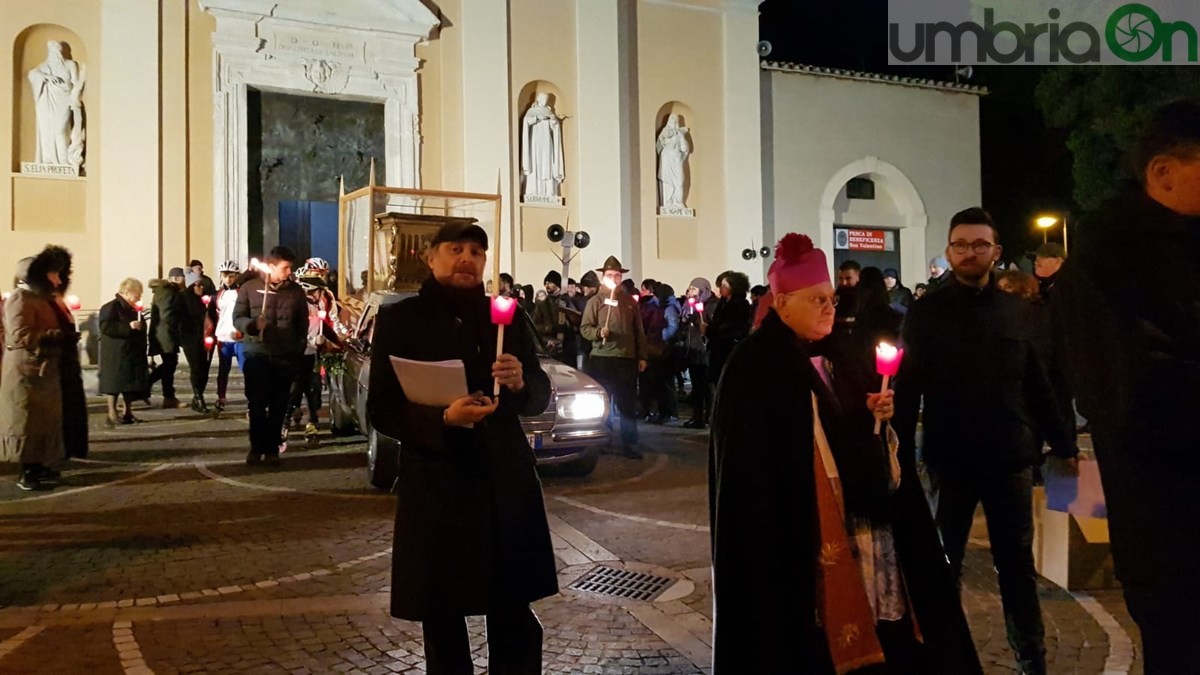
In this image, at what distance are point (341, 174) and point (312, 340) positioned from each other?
1166 centimetres

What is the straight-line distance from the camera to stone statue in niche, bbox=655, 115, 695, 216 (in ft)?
77.5

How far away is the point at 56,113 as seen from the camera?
1814cm

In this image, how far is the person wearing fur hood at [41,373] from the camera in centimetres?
762

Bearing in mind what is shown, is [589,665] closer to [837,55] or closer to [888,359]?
[888,359]

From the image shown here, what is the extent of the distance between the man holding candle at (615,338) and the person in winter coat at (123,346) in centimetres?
615

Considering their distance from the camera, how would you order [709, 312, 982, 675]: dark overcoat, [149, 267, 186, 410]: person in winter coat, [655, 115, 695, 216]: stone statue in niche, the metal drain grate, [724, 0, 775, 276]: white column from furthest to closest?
1. [724, 0, 775, 276]: white column
2. [655, 115, 695, 216]: stone statue in niche
3. [149, 267, 186, 410]: person in winter coat
4. the metal drain grate
5. [709, 312, 982, 675]: dark overcoat

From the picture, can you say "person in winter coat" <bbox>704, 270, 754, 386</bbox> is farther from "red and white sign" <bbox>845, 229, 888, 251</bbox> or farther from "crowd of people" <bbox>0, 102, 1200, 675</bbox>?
"red and white sign" <bbox>845, 229, 888, 251</bbox>

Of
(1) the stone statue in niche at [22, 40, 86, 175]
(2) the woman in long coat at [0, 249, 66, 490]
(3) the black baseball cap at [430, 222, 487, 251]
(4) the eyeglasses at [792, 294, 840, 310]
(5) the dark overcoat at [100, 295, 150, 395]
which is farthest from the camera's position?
(1) the stone statue in niche at [22, 40, 86, 175]

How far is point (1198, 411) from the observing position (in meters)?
2.21

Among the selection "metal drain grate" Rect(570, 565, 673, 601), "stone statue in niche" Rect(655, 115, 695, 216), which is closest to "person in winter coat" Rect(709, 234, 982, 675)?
"metal drain grate" Rect(570, 565, 673, 601)

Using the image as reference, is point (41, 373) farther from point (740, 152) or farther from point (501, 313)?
point (740, 152)

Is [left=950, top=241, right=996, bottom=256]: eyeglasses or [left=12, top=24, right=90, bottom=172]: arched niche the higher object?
[left=12, top=24, right=90, bottom=172]: arched niche

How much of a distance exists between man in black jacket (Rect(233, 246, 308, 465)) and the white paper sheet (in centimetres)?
624

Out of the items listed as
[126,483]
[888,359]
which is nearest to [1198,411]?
[888,359]
